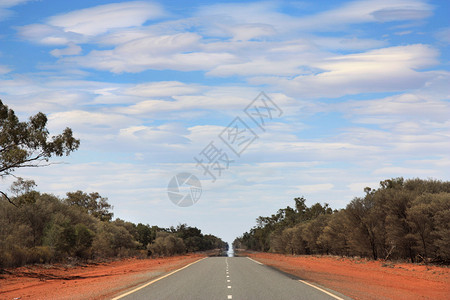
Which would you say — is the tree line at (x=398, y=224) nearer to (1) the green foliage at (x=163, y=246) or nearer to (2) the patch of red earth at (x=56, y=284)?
(2) the patch of red earth at (x=56, y=284)

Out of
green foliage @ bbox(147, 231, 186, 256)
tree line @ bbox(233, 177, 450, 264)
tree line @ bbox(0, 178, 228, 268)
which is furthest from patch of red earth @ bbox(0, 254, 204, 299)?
green foliage @ bbox(147, 231, 186, 256)

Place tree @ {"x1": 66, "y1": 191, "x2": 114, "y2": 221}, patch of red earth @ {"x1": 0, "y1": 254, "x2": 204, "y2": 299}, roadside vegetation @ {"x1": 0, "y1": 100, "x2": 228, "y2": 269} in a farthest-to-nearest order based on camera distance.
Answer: tree @ {"x1": 66, "y1": 191, "x2": 114, "y2": 221}
roadside vegetation @ {"x1": 0, "y1": 100, "x2": 228, "y2": 269}
patch of red earth @ {"x1": 0, "y1": 254, "x2": 204, "y2": 299}

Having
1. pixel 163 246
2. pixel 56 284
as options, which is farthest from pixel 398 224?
pixel 163 246

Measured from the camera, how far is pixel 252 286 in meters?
21.5

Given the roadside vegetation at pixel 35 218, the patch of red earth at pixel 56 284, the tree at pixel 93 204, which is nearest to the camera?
the patch of red earth at pixel 56 284

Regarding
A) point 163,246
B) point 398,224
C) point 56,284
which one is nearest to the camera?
point 56,284

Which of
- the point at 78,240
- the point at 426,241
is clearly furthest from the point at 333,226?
the point at 78,240

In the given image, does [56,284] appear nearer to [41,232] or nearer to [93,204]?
[41,232]

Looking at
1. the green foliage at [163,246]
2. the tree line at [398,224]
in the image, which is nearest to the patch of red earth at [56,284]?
the tree line at [398,224]

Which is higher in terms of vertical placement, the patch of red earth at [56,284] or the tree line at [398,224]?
the tree line at [398,224]

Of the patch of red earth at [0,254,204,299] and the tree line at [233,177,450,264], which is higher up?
the tree line at [233,177,450,264]

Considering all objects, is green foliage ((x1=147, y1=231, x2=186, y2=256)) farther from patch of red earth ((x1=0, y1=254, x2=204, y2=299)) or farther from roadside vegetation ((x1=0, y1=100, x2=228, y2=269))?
patch of red earth ((x1=0, y1=254, x2=204, y2=299))

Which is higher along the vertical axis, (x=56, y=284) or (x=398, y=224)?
(x=398, y=224)

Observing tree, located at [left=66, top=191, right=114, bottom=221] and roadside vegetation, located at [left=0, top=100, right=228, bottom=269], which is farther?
tree, located at [left=66, top=191, right=114, bottom=221]
